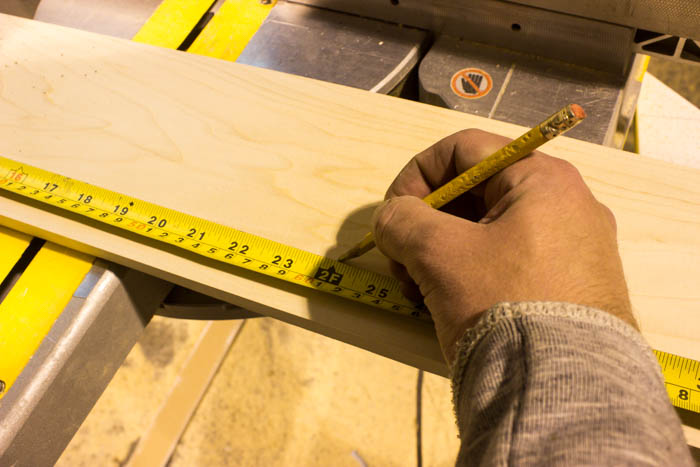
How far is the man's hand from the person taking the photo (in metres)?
0.65

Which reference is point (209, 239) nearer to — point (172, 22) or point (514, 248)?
point (514, 248)

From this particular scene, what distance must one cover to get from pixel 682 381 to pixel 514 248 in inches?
14.1

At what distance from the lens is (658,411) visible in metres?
0.53

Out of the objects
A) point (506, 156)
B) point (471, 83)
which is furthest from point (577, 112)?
point (471, 83)

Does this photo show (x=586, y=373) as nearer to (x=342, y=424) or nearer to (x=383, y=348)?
(x=383, y=348)

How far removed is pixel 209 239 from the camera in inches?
38.7

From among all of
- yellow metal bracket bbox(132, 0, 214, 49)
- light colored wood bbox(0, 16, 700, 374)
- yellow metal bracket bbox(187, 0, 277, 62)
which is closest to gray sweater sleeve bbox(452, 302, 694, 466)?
light colored wood bbox(0, 16, 700, 374)

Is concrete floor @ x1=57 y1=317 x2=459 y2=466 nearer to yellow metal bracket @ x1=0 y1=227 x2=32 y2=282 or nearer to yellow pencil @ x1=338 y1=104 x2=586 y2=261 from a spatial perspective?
yellow metal bracket @ x1=0 y1=227 x2=32 y2=282

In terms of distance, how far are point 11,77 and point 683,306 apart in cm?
158

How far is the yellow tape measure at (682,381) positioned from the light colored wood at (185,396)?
2.16 metres

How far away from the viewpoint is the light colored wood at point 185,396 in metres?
2.36

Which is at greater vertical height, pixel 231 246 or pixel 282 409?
pixel 231 246

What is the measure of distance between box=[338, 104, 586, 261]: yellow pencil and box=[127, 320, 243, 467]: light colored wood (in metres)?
1.88

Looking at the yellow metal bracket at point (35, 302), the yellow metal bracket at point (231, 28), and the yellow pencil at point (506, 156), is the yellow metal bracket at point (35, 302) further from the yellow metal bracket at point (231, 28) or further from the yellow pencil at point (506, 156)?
the yellow metal bracket at point (231, 28)
